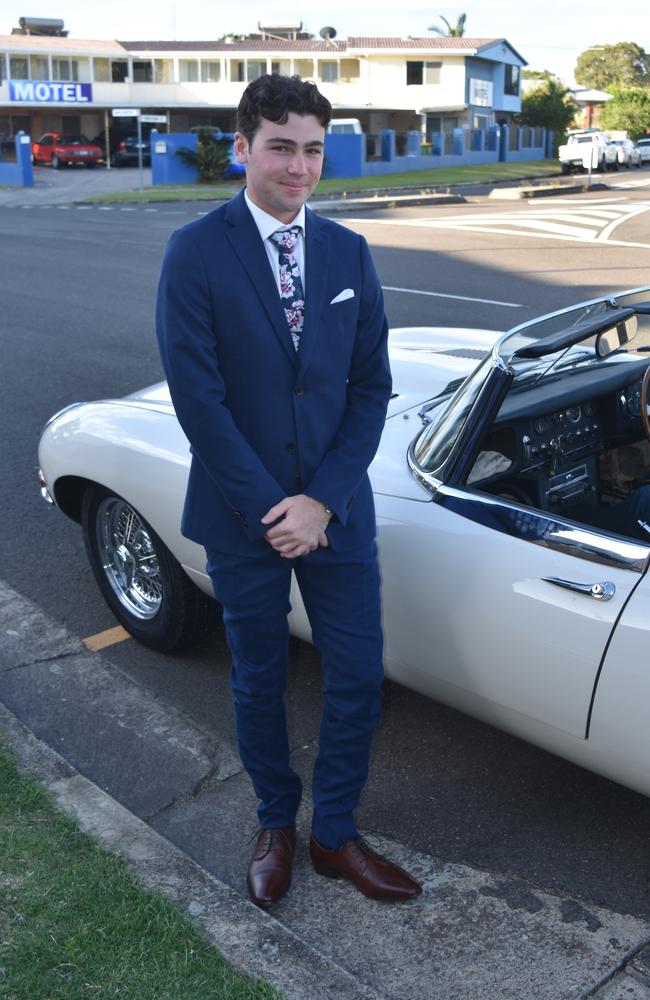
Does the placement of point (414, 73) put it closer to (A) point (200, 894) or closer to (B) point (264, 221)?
(B) point (264, 221)

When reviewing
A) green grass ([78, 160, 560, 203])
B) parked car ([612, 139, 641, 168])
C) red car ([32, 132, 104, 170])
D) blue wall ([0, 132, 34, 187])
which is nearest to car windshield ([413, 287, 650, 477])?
green grass ([78, 160, 560, 203])

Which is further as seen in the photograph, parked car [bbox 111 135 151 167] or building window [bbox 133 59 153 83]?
building window [bbox 133 59 153 83]

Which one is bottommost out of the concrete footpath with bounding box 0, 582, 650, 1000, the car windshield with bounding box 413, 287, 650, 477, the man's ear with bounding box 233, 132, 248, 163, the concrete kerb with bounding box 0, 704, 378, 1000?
the concrete footpath with bounding box 0, 582, 650, 1000

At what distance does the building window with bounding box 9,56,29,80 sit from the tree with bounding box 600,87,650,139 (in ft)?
111

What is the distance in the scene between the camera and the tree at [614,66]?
345ft

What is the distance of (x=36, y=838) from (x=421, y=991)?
1.09 m

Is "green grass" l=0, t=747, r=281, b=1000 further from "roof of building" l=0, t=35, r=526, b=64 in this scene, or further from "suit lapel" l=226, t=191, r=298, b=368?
"roof of building" l=0, t=35, r=526, b=64

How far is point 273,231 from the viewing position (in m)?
2.66

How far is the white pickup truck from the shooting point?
44438 mm

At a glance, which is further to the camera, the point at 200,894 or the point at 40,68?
the point at 40,68

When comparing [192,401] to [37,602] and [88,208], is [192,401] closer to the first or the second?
[37,602]

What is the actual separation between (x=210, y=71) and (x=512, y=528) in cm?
6553

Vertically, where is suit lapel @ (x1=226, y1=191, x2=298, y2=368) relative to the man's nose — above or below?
below

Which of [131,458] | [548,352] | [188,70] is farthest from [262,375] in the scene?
[188,70]
